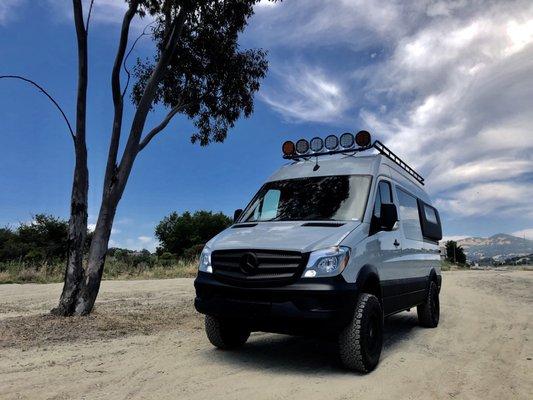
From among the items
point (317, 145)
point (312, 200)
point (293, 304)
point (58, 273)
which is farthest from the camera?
point (58, 273)

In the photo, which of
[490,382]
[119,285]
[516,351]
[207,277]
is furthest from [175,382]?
[119,285]

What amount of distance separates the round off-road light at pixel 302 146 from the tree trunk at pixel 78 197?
427cm

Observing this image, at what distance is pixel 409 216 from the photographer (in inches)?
303

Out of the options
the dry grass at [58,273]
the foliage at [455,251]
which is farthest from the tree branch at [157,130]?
the foliage at [455,251]

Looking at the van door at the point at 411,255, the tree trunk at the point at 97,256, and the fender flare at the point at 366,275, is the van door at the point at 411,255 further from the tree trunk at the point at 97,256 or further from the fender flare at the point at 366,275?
the tree trunk at the point at 97,256

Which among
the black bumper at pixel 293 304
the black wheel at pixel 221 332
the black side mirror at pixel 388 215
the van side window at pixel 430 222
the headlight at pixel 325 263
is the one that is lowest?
the black wheel at pixel 221 332

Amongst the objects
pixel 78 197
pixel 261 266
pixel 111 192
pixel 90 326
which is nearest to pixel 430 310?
pixel 261 266

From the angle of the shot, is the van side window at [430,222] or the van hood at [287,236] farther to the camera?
the van side window at [430,222]

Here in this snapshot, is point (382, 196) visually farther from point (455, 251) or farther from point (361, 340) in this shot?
point (455, 251)

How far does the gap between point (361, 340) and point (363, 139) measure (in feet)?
9.41

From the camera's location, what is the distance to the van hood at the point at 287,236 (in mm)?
4977

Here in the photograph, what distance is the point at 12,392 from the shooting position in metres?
4.40

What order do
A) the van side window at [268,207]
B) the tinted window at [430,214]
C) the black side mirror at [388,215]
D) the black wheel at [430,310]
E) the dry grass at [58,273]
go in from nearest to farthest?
the black side mirror at [388,215]
the van side window at [268,207]
the black wheel at [430,310]
the tinted window at [430,214]
the dry grass at [58,273]

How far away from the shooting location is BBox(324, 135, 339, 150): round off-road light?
6.90 metres
